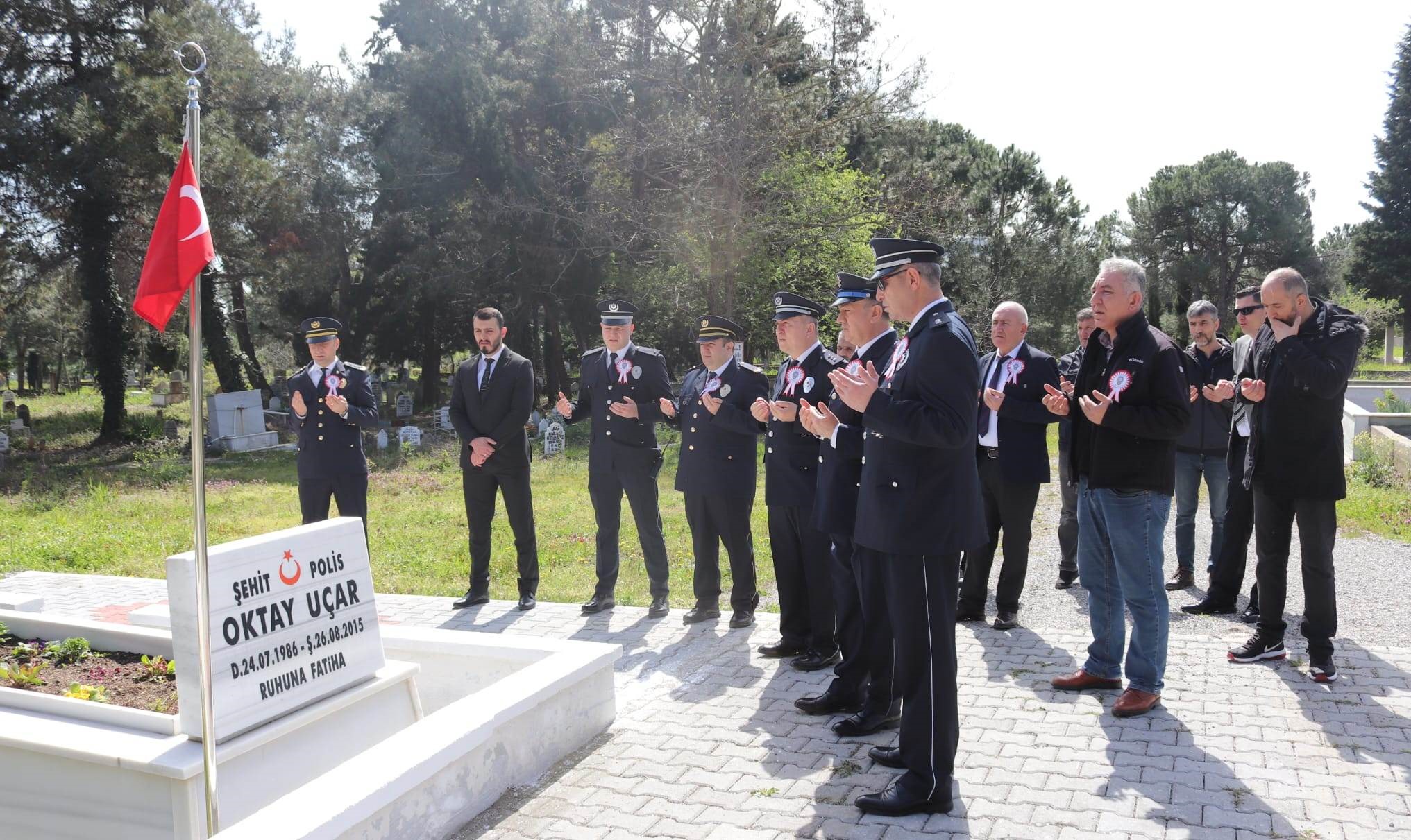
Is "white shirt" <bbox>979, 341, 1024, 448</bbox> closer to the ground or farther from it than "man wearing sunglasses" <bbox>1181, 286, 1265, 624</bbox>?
farther from it

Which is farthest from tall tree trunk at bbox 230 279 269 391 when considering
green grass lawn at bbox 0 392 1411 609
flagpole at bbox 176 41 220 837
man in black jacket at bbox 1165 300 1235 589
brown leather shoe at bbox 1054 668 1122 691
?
brown leather shoe at bbox 1054 668 1122 691

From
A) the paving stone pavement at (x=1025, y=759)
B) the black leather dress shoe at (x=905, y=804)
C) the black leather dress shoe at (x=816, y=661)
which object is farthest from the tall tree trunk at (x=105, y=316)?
the black leather dress shoe at (x=905, y=804)

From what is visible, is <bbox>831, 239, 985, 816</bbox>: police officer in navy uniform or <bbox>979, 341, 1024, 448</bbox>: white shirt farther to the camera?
<bbox>979, 341, 1024, 448</bbox>: white shirt

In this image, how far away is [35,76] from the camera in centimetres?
2200

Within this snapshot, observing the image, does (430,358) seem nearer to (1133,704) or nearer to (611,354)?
(611,354)

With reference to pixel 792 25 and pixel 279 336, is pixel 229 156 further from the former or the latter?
pixel 279 336

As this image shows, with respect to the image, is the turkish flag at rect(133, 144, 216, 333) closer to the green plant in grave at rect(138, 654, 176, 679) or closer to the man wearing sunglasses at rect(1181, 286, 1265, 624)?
the green plant in grave at rect(138, 654, 176, 679)

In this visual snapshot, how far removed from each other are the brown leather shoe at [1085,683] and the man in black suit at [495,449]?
401 cm

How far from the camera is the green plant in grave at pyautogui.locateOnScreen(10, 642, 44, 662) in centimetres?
488

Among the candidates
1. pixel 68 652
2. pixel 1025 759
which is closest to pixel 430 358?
pixel 68 652

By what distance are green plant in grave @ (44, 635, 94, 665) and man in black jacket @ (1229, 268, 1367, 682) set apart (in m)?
6.27

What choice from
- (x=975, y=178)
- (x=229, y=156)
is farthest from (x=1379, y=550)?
(x=975, y=178)

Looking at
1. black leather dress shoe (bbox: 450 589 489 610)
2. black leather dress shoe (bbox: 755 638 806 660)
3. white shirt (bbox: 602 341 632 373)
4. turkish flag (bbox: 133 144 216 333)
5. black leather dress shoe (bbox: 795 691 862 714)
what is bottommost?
black leather dress shoe (bbox: 450 589 489 610)

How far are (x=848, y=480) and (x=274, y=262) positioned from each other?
2742cm
